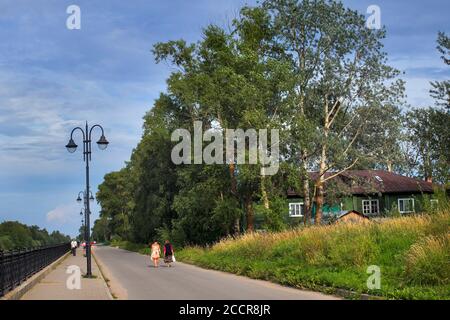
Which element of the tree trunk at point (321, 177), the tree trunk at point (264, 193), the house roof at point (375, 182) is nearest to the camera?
the tree trunk at point (264, 193)

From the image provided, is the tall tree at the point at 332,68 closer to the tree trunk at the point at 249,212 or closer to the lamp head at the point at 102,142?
the tree trunk at the point at 249,212

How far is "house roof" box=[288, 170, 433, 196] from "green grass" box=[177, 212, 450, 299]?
2651 cm

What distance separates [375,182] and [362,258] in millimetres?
40639

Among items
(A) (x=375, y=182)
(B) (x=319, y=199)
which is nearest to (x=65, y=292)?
(B) (x=319, y=199)

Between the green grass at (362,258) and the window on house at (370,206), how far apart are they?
39.9 meters

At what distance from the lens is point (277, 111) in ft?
145

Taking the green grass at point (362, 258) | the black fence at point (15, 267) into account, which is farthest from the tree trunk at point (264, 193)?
the black fence at point (15, 267)

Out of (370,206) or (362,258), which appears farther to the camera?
(370,206)

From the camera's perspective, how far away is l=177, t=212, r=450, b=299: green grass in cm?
1401

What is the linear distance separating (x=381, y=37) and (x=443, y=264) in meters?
39.2

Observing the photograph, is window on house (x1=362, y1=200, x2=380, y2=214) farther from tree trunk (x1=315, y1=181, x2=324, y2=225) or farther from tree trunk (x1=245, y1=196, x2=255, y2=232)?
tree trunk (x1=245, y1=196, x2=255, y2=232)

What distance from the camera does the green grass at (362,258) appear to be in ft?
46.0

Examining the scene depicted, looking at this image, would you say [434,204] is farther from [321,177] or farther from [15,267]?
[321,177]
